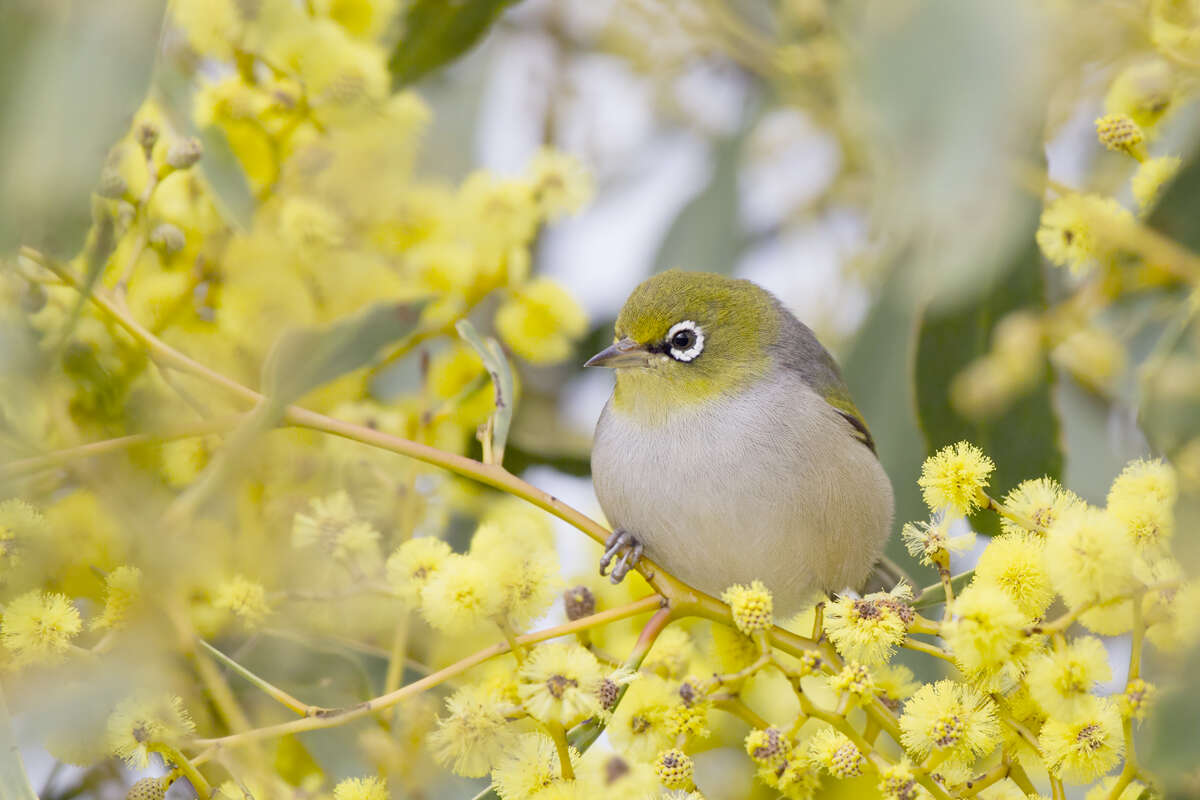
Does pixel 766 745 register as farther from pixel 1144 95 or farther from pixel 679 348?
pixel 679 348

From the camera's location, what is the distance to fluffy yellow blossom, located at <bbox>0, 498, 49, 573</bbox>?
168 cm

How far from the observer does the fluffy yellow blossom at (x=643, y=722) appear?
1.85m

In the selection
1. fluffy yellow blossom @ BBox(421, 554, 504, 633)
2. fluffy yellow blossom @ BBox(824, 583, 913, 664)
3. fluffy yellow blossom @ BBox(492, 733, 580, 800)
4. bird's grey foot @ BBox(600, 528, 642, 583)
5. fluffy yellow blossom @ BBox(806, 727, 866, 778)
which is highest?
fluffy yellow blossom @ BBox(824, 583, 913, 664)

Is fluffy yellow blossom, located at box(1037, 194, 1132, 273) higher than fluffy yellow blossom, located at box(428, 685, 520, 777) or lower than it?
higher

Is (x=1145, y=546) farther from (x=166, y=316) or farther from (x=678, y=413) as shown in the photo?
(x=166, y=316)

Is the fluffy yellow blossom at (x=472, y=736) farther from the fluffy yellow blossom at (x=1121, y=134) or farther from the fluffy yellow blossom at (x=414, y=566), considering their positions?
the fluffy yellow blossom at (x=1121, y=134)

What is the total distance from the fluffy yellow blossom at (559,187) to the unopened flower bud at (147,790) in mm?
1392

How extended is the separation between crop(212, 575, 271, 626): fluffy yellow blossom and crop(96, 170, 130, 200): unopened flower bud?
25.9 inches

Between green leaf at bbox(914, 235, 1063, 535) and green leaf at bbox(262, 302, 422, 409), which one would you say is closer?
green leaf at bbox(262, 302, 422, 409)

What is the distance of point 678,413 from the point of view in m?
2.81

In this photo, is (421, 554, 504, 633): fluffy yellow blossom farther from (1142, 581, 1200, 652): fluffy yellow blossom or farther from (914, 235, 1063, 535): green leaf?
(914, 235, 1063, 535): green leaf

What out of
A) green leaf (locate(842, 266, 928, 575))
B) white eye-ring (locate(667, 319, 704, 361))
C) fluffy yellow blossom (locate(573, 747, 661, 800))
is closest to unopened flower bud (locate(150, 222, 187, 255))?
white eye-ring (locate(667, 319, 704, 361))

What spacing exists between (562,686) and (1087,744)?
0.67 metres

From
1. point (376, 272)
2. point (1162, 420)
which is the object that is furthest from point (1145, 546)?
point (376, 272)
